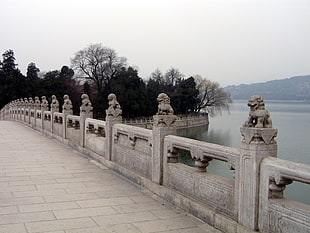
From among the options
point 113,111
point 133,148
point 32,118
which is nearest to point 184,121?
point 32,118

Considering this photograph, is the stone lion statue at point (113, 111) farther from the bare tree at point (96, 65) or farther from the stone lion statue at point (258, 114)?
the bare tree at point (96, 65)

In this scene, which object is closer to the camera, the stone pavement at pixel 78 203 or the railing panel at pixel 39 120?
the stone pavement at pixel 78 203

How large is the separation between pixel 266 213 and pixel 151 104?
153ft

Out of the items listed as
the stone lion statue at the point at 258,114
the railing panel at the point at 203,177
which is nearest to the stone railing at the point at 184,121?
the railing panel at the point at 203,177

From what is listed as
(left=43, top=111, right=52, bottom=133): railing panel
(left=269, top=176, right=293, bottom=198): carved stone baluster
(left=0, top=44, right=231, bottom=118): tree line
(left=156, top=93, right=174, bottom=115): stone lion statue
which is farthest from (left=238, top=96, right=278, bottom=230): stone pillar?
(left=0, top=44, right=231, bottom=118): tree line

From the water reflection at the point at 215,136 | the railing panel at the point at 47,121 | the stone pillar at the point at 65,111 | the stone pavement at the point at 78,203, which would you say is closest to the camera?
the stone pavement at the point at 78,203

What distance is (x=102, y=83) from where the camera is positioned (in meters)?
48.4

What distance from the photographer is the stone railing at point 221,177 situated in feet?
11.5

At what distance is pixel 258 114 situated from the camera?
381 centimetres

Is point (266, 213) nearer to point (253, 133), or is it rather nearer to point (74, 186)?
point (253, 133)

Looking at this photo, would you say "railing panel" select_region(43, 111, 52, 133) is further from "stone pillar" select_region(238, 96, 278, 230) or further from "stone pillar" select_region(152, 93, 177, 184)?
"stone pillar" select_region(238, 96, 278, 230)

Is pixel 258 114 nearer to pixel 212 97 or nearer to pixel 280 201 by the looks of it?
pixel 280 201

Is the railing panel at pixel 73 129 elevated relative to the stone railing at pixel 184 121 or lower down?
elevated

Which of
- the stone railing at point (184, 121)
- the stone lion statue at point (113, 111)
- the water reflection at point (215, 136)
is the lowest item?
the water reflection at point (215, 136)
